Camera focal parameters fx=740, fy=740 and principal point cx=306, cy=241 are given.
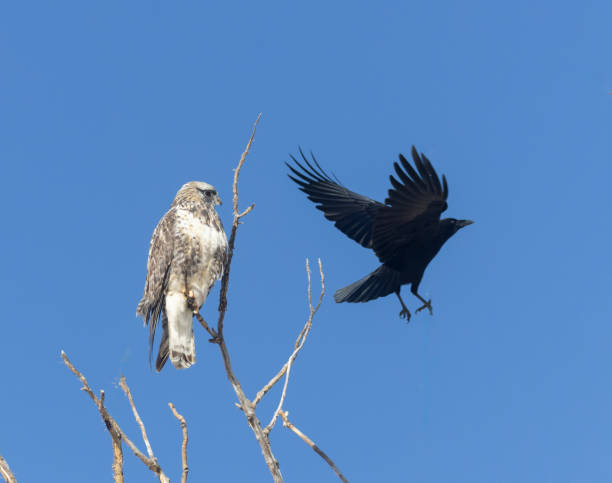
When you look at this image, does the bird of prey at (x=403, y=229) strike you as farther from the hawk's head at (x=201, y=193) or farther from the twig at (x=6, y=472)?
the twig at (x=6, y=472)

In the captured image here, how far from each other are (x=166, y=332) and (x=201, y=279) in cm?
49

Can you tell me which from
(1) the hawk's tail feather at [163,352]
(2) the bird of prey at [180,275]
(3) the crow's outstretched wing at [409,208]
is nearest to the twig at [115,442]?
(2) the bird of prey at [180,275]

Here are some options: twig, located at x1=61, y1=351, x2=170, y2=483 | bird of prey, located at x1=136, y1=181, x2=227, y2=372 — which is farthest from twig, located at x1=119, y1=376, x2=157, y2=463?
bird of prey, located at x1=136, y1=181, x2=227, y2=372

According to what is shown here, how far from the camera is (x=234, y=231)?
13.8ft

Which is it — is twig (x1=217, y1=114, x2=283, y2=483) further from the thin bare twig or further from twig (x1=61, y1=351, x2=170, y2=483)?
twig (x1=61, y1=351, x2=170, y2=483)

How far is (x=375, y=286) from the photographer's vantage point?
574 cm

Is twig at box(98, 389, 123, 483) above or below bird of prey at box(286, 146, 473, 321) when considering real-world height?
below

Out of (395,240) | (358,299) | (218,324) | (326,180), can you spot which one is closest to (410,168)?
(395,240)

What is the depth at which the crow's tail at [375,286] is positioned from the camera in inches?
225

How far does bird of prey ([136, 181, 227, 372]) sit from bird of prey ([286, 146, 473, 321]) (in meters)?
1.05

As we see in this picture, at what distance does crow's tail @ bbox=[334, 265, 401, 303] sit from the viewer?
5707mm

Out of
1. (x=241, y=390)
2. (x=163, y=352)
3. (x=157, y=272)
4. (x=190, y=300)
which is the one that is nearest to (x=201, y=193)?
(x=157, y=272)

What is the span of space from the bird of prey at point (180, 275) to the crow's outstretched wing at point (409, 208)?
1.38 metres

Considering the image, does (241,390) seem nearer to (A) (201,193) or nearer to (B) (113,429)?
(B) (113,429)
